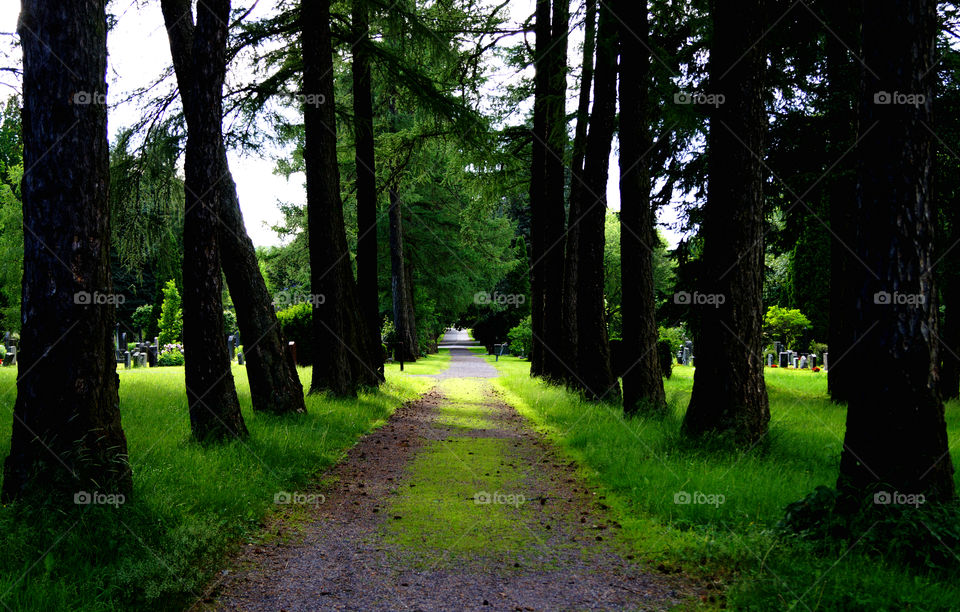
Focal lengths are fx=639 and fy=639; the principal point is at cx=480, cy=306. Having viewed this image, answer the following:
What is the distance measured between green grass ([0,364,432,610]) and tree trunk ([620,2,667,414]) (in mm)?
5141

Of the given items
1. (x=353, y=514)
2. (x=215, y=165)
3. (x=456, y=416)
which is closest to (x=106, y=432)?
(x=353, y=514)

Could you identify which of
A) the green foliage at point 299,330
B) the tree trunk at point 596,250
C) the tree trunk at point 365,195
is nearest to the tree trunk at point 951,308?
the tree trunk at point 596,250

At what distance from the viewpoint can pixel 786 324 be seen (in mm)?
29859

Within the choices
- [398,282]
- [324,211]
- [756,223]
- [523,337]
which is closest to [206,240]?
[324,211]

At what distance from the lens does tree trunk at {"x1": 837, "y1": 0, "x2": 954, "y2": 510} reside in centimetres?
464

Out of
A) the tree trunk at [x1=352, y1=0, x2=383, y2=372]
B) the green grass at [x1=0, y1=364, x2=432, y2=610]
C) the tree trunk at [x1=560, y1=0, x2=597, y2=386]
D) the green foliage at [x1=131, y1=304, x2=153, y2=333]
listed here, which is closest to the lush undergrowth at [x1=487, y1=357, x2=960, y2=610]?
the green grass at [x1=0, y1=364, x2=432, y2=610]

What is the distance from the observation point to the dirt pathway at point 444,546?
4.05 meters

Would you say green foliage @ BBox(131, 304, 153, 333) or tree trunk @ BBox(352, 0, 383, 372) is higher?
tree trunk @ BBox(352, 0, 383, 372)

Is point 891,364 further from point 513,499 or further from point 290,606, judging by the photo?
point 290,606

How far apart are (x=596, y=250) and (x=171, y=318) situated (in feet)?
107

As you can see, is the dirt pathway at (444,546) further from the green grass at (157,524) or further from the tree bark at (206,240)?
the tree bark at (206,240)

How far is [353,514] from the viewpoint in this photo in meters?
5.94

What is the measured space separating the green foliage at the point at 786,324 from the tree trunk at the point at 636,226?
2037 cm

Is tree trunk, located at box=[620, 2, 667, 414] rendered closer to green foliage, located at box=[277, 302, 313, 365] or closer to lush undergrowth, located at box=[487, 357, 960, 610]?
lush undergrowth, located at box=[487, 357, 960, 610]
